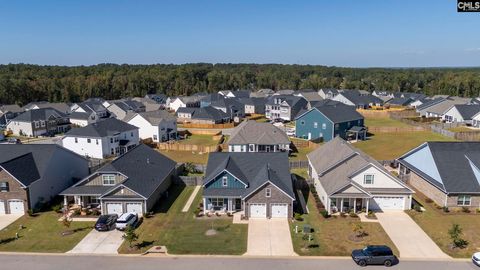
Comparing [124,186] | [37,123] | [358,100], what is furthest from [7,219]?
[358,100]

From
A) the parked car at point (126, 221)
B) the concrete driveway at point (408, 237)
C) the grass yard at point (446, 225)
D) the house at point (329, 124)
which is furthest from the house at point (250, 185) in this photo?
the house at point (329, 124)

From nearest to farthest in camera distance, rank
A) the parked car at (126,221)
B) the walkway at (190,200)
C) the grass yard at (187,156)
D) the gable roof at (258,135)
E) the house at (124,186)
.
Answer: the parked car at (126,221), the house at (124,186), the walkway at (190,200), the grass yard at (187,156), the gable roof at (258,135)

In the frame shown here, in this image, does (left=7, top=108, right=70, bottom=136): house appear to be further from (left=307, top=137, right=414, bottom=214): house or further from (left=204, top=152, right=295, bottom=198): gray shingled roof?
(left=307, top=137, right=414, bottom=214): house

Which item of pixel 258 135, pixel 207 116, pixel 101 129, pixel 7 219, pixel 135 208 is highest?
pixel 101 129

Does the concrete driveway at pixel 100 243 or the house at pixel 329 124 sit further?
the house at pixel 329 124

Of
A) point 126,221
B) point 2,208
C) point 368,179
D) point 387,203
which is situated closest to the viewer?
point 126,221

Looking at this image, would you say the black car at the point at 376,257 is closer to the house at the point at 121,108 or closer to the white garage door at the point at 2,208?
the white garage door at the point at 2,208

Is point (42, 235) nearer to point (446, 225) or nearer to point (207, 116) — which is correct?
point (446, 225)
